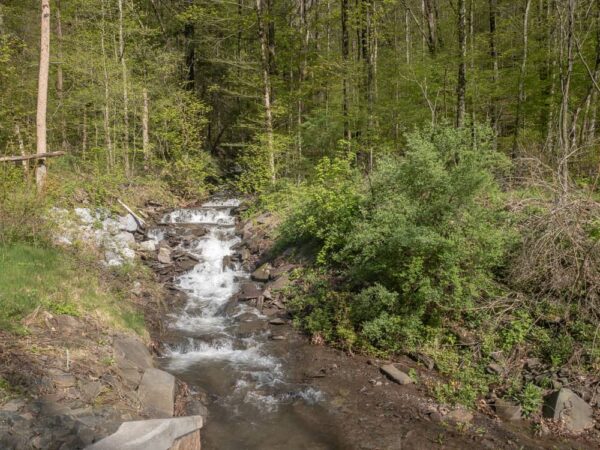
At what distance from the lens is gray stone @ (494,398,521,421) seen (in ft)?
20.9

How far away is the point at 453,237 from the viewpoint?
7.42 m

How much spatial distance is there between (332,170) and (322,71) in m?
7.83

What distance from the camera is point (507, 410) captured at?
6.44 metres

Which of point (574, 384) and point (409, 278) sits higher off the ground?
point (409, 278)

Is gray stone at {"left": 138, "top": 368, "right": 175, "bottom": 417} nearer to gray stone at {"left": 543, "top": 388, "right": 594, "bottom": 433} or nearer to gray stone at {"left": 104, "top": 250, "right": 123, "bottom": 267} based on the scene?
gray stone at {"left": 104, "top": 250, "right": 123, "bottom": 267}

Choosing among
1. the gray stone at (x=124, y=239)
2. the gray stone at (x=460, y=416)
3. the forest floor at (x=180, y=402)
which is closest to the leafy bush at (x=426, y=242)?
the forest floor at (x=180, y=402)

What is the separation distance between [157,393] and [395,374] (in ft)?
12.3

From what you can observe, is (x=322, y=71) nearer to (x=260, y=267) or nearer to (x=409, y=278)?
(x=260, y=267)

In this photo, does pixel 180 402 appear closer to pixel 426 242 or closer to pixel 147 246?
pixel 426 242

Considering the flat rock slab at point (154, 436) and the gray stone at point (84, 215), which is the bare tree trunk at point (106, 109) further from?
the flat rock slab at point (154, 436)

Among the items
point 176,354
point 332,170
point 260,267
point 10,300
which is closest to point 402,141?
point 332,170

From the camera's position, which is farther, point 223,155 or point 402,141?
point 223,155

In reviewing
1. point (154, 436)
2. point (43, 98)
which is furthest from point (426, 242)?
point (43, 98)

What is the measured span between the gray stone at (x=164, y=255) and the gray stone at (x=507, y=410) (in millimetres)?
9318
